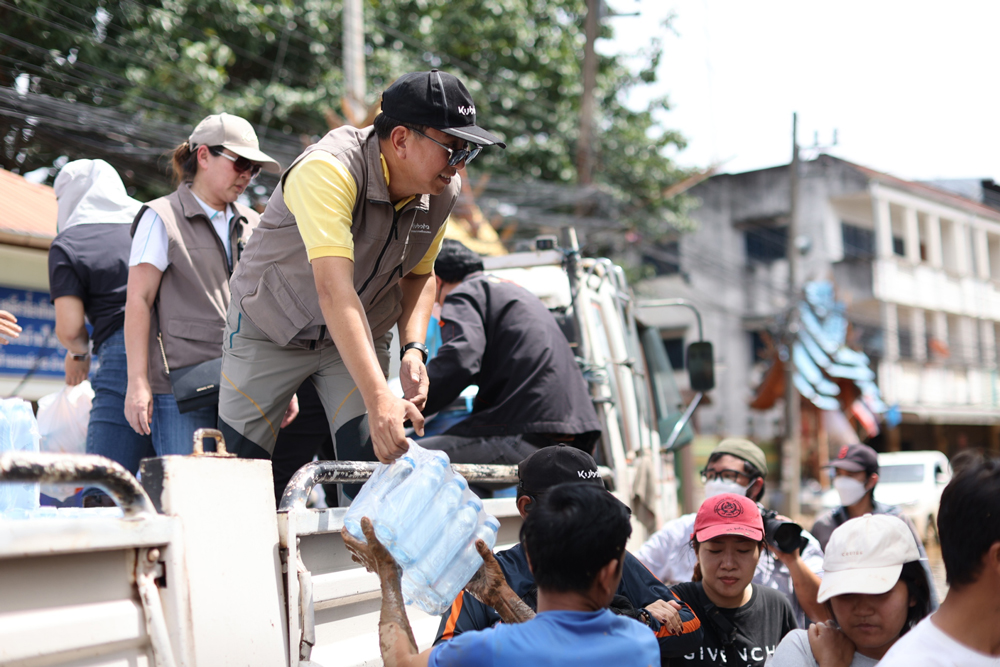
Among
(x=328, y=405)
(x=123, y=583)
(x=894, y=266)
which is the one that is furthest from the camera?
(x=894, y=266)

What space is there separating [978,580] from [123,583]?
1.66m

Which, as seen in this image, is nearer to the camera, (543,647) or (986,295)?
(543,647)

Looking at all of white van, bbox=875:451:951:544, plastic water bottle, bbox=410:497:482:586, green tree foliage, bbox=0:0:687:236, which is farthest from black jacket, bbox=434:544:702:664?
white van, bbox=875:451:951:544

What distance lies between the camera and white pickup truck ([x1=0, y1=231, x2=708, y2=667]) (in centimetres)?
152

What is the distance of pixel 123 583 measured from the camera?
1697mm

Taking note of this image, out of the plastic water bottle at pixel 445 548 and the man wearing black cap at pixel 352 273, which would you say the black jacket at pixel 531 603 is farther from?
the man wearing black cap at pixel 352 273

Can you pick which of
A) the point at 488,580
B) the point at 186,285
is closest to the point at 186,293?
the point at 186,285

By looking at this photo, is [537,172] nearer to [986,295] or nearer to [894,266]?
[894,266]

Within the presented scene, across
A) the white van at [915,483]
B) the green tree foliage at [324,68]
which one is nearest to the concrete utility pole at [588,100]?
the green tree foliage at [324,68]

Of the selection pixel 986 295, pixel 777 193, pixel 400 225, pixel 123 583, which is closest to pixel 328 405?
pixel 400 225

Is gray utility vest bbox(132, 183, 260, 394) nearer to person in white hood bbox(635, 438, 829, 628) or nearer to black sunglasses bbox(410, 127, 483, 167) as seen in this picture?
black sunglasses bbox(410, 127, 483, 167)

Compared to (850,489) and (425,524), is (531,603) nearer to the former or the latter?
(425,524)

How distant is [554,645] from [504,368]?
228cm

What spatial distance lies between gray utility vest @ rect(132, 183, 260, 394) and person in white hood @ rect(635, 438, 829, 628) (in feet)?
6.73
